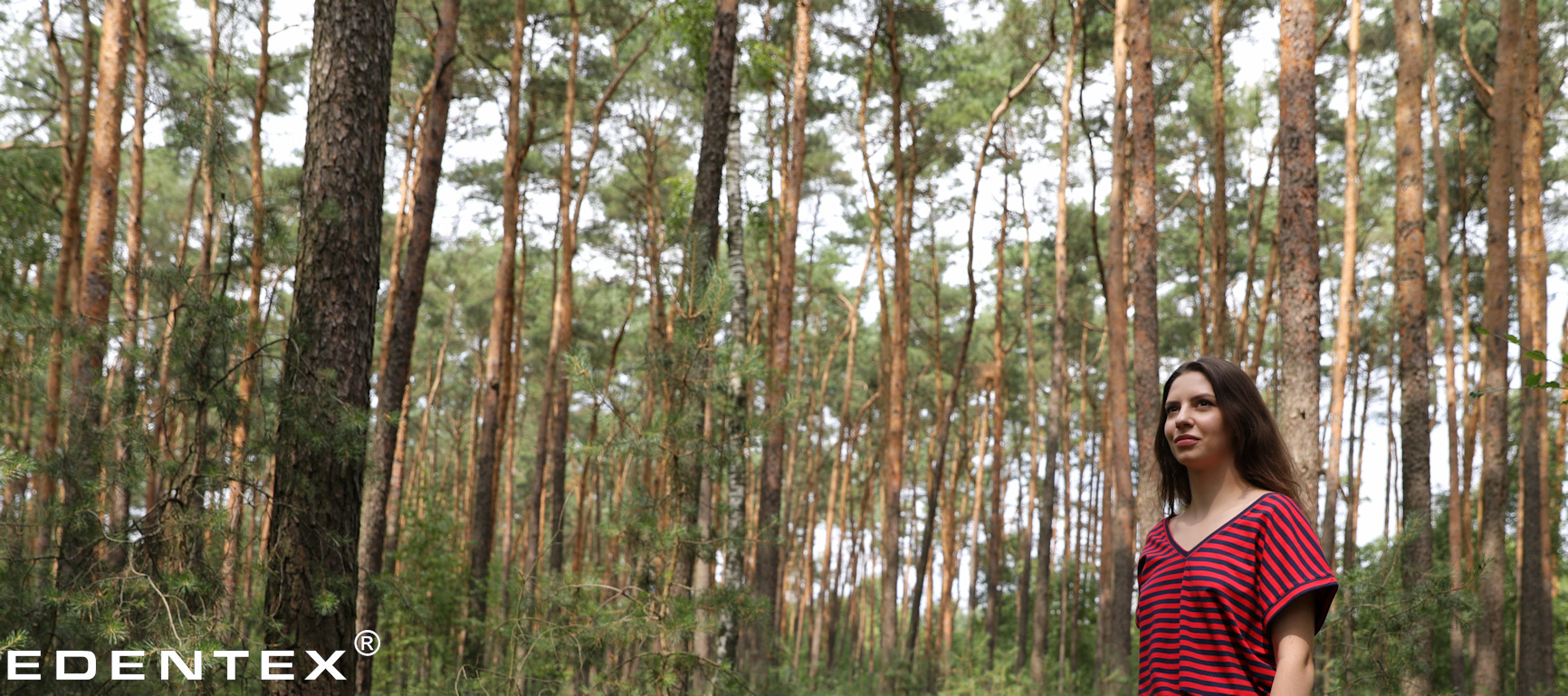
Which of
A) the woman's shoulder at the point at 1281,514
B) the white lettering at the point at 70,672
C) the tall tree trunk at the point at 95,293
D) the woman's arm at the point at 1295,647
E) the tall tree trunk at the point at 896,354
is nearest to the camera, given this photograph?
the woman's arm at the point at 1295,647

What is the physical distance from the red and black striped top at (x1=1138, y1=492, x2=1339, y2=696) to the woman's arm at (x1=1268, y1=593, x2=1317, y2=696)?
19 mm

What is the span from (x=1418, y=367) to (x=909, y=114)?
8264 mm

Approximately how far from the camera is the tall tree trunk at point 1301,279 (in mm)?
6730

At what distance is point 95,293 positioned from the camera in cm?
730

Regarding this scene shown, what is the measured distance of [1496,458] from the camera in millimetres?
11266

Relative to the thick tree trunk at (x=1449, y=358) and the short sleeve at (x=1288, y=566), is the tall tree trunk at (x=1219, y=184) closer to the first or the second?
the thick tree trunk at (x=1449, y=358)

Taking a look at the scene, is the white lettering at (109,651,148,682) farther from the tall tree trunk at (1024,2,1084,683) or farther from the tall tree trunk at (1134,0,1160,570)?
the tall tree trunk at (1024,2,1084,683)

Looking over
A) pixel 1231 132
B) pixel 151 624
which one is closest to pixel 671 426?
pixel 151 624

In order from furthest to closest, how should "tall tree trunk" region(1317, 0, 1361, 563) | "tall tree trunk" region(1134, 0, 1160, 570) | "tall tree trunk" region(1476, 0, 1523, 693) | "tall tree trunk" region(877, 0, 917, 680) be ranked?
"tall tree trunk" region(877, 0, 917, 680) → "tall tree trunk" region(1317, 0, 1361, 563) → "tall tree trunk" region(1476, 0, 1523, 693) → "tall tree trunk" region(1134, 0, 1160, 570)

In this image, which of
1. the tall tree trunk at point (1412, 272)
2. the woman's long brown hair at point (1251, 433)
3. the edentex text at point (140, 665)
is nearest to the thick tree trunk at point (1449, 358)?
the tall tree trunk at point (1412, 272)

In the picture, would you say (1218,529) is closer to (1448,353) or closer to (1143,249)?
(1143,249)

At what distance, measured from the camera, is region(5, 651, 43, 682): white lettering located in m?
3.81

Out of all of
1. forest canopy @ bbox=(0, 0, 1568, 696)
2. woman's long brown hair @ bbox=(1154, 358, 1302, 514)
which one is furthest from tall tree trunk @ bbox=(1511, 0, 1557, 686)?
woman's long brown hair @ bbox=(1154, 358, 1302, 514)

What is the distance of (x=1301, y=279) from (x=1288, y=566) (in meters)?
5.81
